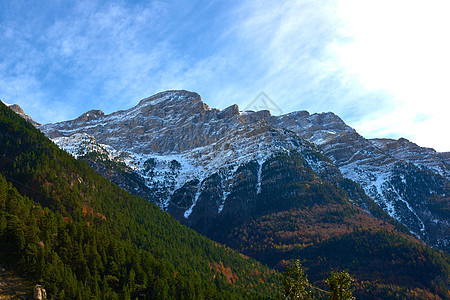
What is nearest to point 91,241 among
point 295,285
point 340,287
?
point 295,285

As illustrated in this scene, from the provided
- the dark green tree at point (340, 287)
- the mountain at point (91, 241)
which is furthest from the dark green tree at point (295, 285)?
the mountain at point (91, 241)

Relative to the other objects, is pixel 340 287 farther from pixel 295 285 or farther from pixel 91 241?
pixel 91 241

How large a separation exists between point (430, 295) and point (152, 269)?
124128 millimetres

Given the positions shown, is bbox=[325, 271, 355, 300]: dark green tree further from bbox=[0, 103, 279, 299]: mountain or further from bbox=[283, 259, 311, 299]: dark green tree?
bbox=[0, 103, 279, 299]: mountain

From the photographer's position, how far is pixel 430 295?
143875mm

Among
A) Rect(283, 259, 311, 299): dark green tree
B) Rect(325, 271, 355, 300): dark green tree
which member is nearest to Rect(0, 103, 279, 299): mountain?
Rect(283, 259, 311, 299): dark green tree

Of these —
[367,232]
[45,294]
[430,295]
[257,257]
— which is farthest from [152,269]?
[367,232]

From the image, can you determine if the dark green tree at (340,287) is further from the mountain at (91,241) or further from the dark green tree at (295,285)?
the mountain at (91,241)

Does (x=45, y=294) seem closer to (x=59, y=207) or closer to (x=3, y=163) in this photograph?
(x=59, y=207)

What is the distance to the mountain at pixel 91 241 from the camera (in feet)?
206

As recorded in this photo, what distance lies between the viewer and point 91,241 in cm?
8106

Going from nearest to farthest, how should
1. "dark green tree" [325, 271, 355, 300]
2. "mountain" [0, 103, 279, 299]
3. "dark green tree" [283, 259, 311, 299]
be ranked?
"dark green tree" [325, 271, 355, 300] < "dark green tree" [283, 259, 311, 299] < "mountain" [0, 103, 279, 299]

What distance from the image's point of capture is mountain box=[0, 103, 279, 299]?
6273 centimetres

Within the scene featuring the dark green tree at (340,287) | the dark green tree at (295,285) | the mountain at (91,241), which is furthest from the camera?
the mountain at (91,241)
